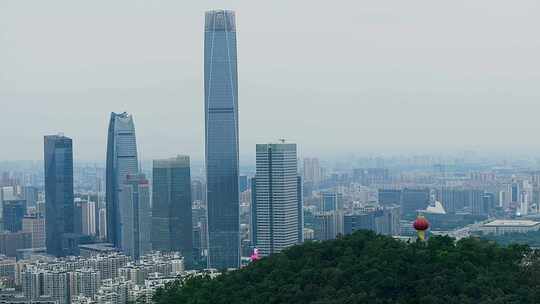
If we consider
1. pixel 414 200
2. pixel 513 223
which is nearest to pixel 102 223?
pixel 414 200

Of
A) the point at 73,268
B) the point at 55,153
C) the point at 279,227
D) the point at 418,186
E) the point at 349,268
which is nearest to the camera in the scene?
the point at 349,268

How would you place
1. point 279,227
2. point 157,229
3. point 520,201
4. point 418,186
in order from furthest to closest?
point 418,186, point 520,201, point 157,229, point 279,227

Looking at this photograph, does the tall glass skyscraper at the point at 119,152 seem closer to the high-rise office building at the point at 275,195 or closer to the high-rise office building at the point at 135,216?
the high-rise office building at the point at 135,216

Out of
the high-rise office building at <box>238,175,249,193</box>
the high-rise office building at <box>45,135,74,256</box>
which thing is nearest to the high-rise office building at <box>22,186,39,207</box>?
the high-rise office building at <box>45,135,74,256</box>

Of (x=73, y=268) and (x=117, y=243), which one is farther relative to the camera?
(x=117, y=243)

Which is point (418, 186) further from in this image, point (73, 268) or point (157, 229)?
point (73, 268)

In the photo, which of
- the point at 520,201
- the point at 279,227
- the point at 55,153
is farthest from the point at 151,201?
the point at 520,201
